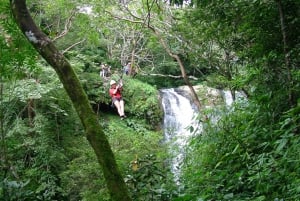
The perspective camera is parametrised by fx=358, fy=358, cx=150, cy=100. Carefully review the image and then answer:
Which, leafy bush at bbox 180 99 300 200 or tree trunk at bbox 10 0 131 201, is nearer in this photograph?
leafy bush at bbox 180 99 300 200

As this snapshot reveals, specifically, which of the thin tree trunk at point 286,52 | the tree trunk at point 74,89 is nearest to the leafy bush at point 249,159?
the thin tree trunk at point 286,52

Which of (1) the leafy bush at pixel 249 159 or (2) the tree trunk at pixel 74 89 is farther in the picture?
(2) the tree trunk at pixel 74 89

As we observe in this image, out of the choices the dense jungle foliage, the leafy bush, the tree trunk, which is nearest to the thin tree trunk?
the dense jungle foliage

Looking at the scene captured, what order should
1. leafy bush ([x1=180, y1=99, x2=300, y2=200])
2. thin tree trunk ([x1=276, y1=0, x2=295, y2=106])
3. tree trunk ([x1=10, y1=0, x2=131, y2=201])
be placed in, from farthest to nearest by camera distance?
thin tree trunk ([x1=276, y1=0, x2=295, y2=106])
tree trunk ([x1=10, y1=0, x2=131, y2=201])
leafy bush ([x1=180, y1=99, x2=300, y2=200])

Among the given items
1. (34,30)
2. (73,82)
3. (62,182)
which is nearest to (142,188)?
(73,82)

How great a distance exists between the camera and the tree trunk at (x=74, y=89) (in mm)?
3102

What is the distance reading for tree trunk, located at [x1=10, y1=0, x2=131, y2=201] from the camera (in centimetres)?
310

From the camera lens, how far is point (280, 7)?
3.63 meters

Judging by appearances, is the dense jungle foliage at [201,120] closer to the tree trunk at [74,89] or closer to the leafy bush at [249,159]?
the leafy bush at [249,159]

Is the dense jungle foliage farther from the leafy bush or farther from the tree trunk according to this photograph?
the tree trunk

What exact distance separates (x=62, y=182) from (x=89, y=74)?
240 inches

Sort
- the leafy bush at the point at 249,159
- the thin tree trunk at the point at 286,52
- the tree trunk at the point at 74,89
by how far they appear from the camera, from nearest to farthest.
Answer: the leafy bush at the point at 249,159, the tree trunk at the point at 74,89, the thin tree trunk at the point at 286,52

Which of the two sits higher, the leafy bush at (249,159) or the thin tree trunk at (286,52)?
the thin tree trunk at (286,52)

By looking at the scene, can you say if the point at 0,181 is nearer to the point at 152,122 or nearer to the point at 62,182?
the point at 62,182
